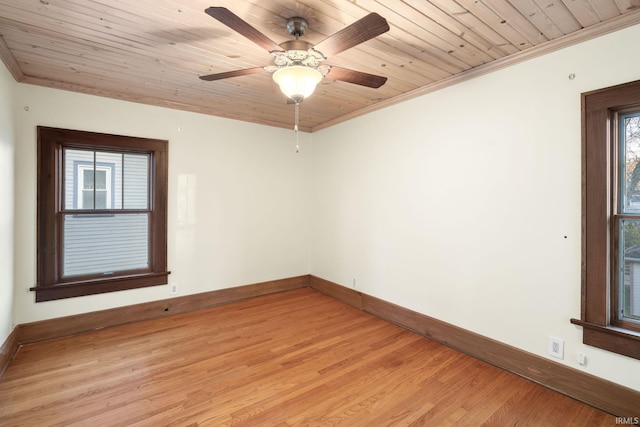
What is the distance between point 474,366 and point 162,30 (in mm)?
3568

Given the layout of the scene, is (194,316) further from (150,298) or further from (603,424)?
(603,424)

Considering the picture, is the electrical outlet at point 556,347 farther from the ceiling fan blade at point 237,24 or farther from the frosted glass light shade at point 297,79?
the ceiling fan blade at point 237,24

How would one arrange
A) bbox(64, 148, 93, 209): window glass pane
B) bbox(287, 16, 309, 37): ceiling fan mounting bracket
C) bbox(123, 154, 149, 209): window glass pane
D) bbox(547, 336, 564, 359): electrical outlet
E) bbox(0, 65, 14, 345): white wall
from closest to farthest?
bbox(287, 16, 309, 37): ceiling fan mounting bracket → bbox(547, 336, 564, 359): electrical outlet → bbox(0, 65, 14, 345): white wall → bbox(64, 148, 93, 209): window glass pane → bbox(123, 154, 149, 209): window glass pane

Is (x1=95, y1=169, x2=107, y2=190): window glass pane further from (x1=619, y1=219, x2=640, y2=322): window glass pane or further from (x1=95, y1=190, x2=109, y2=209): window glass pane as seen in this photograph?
(x1=619, y1=219, x2=640, y2=322): window glass pane

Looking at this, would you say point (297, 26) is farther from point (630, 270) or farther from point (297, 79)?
point (630, 270)

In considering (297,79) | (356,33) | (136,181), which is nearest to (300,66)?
(297,79)

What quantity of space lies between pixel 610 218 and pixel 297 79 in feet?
7.57

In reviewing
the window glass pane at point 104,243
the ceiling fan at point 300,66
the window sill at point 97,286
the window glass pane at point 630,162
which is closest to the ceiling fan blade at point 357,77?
the ceiling fan at point 300,66

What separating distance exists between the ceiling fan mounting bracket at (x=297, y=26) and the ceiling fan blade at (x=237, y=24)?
270 mm

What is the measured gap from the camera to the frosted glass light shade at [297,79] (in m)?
1.89

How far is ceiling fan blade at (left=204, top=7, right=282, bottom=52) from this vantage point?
134cm

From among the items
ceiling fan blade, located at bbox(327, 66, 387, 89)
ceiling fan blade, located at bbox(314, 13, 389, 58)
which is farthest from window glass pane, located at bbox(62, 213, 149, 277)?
ceiling fan blade, located at bbox(314, 13, 389, 58)

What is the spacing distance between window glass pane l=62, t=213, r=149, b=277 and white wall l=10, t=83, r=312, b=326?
28cm

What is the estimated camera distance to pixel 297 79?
189 cm
